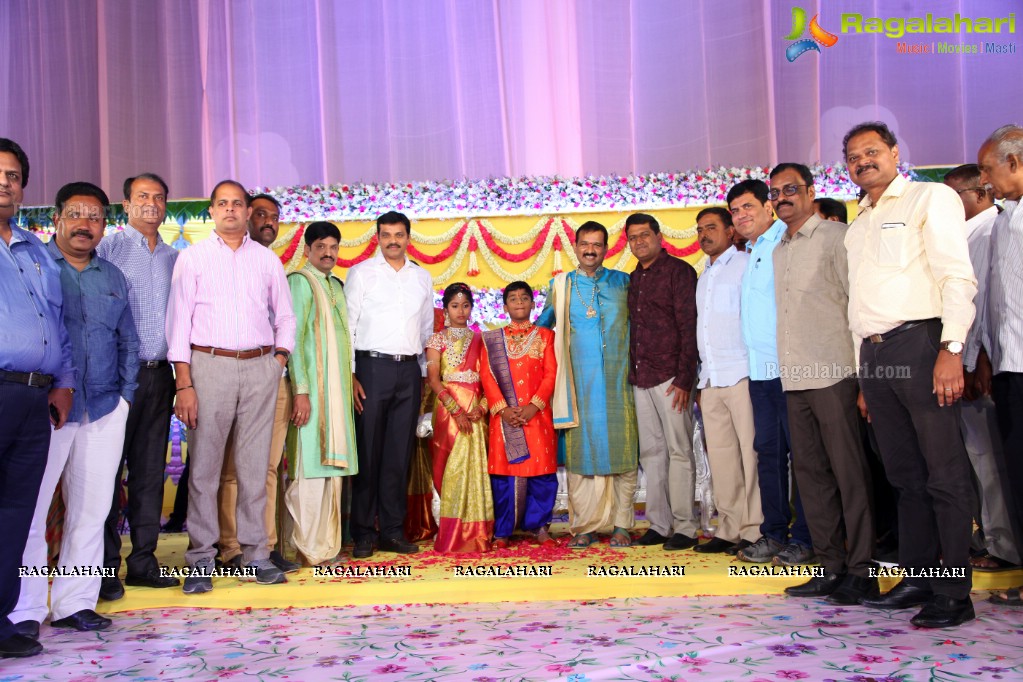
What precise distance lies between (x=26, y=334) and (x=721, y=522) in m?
2.94

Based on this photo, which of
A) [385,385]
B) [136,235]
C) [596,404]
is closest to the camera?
[136,235]

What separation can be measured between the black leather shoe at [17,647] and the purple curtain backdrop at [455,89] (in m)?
5.02

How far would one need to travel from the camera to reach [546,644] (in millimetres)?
2627

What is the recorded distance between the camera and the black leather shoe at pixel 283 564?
3.60 meters

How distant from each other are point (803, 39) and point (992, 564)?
506 cm

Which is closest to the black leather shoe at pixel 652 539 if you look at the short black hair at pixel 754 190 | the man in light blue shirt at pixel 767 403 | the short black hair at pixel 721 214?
the man in light blue shirt at pixel 767 403

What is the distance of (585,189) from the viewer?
614cm

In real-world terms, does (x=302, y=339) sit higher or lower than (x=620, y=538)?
higher

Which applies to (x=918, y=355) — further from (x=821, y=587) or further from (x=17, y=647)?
(x=17, y=647)

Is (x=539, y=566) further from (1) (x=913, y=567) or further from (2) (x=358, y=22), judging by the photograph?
(2) (x=358, y=22)

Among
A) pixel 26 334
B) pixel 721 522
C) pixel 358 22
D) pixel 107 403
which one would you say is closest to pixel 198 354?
pixel 107 403

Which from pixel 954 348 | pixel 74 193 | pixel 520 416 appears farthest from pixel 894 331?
pixel 74 193

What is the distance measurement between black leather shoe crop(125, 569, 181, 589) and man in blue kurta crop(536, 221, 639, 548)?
1884 millimetres

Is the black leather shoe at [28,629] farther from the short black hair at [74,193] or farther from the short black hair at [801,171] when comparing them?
the short black hair at [801,171]
